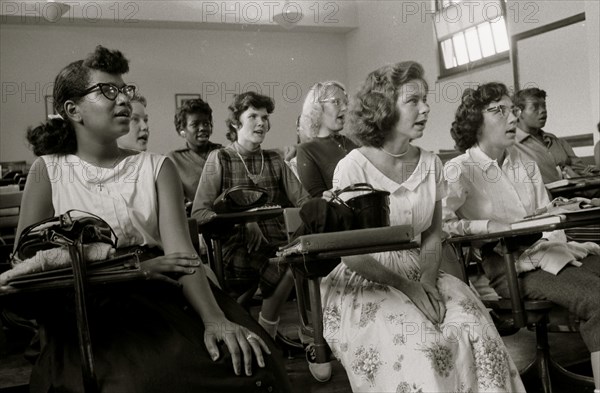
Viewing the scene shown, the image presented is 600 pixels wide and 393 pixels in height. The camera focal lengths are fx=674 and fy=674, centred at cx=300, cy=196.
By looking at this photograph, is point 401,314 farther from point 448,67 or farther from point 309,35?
point 309,35

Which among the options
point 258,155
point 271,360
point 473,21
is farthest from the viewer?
point 473,21

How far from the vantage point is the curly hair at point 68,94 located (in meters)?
1.75

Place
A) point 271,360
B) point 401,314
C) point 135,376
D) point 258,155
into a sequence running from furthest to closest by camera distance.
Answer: point 258,155 < point 401,314 < point 271,360 < point 135,376

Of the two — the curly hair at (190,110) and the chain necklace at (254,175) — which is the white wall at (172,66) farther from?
the chain necklace at (254,175)

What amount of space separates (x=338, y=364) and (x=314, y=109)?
1337mm

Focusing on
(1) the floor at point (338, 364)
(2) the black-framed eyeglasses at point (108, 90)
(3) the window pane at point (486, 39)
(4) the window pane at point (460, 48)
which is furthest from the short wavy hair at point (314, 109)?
(4) the window pane at point (460, 48)

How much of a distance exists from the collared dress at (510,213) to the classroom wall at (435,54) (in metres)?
3.86

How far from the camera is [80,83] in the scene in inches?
69.1

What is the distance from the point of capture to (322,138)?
3.52m

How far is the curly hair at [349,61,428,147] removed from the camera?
225cm

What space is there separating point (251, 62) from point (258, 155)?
7362 mm

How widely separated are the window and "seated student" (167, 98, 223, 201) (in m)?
5.16

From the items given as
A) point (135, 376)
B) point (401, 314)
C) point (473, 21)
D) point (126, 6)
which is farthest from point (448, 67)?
point (135, 376)

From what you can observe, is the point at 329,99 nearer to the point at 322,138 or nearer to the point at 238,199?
the point at 322,138
